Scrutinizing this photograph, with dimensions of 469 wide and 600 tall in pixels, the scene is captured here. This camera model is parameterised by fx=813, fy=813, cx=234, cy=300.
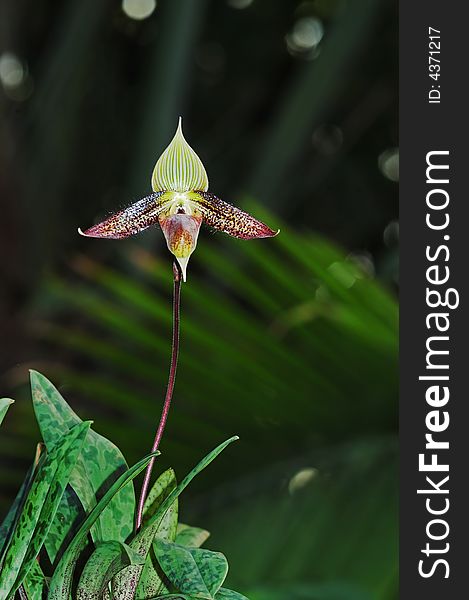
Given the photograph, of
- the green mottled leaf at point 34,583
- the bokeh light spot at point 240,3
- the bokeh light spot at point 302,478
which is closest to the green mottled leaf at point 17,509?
the green mottled leaf at point 34,583

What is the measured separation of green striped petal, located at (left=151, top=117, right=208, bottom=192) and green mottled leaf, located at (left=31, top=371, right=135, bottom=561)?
0.25 feet

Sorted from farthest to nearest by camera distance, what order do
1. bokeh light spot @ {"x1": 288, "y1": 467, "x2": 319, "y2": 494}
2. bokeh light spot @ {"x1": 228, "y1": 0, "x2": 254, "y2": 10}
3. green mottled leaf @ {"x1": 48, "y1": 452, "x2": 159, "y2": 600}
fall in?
bokeh light spot @ {"x1": 228, "y1": 0, "x2": 254, "y2": 10} < bokeh light spot @ {"x1": 288, "y1": 467, "x2": 319, "y2": 494} < green mottled leaf @ {"x1": 48, "y1": 452, "x2": 159, "y2": 600}

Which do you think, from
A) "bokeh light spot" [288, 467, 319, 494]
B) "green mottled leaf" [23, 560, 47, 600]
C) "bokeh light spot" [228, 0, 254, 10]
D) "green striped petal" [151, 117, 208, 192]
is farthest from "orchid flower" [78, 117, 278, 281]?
"bokeh light spot" [228, 0, 254, 10]

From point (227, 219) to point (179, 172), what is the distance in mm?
21

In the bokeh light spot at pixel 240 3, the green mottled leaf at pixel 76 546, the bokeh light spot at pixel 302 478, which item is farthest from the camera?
the bokeh light spot at pixel 240 3

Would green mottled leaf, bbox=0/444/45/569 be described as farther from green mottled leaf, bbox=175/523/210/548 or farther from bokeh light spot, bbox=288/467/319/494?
bokeh light spot, bbox=288/467/319/494

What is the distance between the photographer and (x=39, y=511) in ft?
0.80

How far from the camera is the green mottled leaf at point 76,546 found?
23 cm

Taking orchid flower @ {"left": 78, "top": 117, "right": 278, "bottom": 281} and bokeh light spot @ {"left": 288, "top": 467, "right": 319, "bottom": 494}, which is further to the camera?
bokeh light spot @ {"left": 288, "top": 467, "right": 319, "bottom": 494}

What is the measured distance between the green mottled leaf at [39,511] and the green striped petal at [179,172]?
0.08 m

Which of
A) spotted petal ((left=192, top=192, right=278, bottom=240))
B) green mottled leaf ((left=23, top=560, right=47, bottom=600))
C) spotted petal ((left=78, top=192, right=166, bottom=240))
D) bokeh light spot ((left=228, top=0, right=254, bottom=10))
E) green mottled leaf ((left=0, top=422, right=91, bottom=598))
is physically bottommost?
green mottled leaf ((left=23, top=560, right=47, bottom=600))

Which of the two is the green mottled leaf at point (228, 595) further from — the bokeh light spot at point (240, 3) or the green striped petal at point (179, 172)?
the bokeh light spot at point (240, 3)

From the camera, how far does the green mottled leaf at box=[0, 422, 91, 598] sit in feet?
0.79

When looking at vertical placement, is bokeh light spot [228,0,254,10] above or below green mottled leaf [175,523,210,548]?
above
